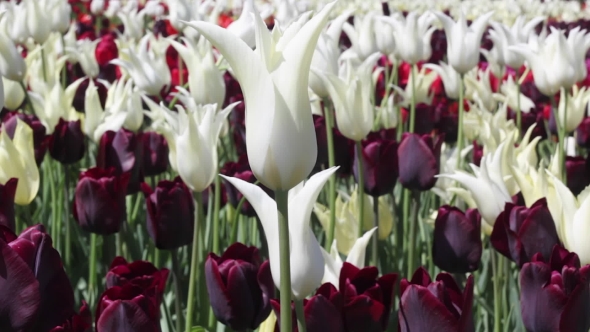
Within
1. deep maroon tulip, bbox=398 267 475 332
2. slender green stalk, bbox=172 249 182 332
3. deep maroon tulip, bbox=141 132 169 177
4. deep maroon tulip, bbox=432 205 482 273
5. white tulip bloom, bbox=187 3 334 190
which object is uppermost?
white tulip bloom, bbox=187 3 334 190

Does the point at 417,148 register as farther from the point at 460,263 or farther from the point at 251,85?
the point at 251,85

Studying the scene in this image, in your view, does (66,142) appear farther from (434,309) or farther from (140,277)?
(434,309)

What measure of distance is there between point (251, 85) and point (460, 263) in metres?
0.86

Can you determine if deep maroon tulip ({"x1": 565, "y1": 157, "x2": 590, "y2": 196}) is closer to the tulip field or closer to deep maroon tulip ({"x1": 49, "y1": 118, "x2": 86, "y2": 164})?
the tulip field

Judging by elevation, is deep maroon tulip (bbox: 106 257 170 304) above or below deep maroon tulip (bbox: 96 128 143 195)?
below

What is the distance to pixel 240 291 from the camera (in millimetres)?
1410

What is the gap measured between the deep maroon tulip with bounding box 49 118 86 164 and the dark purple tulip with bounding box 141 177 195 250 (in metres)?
0.53

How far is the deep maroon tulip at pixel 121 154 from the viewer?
2217 mm

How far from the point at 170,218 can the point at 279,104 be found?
87 centimetres

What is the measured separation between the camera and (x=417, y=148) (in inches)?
83.0

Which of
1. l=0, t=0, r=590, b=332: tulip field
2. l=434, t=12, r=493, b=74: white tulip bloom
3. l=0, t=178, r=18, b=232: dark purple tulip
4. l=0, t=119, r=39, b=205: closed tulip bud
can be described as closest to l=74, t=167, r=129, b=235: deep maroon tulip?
l=0, t=0, r=590, b=332: tulip field

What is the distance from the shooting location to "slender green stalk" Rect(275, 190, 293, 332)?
98 centimetres

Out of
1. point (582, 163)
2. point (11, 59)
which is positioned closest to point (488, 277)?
point (582, 163)

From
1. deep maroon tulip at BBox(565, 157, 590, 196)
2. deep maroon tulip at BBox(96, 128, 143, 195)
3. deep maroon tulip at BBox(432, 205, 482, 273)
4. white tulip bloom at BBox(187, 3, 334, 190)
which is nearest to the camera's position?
white tulip bloom at BBox(187, 3, 334, 190)
